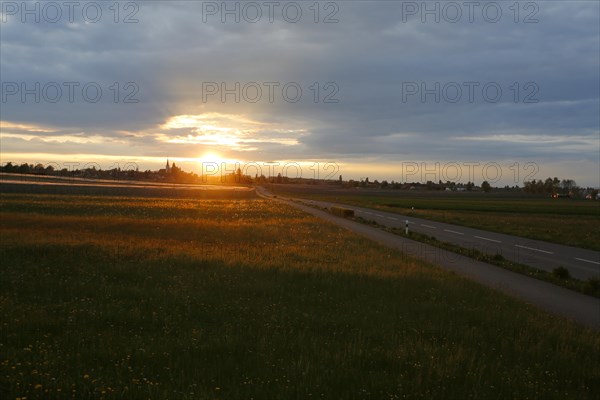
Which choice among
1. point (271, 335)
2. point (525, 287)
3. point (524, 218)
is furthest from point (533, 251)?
point (524, 218)

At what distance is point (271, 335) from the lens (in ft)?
29.5

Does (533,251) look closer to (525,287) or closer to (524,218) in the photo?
(525,287)

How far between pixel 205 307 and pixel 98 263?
677 cm

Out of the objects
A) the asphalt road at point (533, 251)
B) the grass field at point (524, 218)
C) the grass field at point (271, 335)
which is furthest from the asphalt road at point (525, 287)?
the grass field at point (524, 218)

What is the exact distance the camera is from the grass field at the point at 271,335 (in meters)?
6.87

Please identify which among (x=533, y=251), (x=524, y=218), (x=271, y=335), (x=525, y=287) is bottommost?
(x=524, y=218)

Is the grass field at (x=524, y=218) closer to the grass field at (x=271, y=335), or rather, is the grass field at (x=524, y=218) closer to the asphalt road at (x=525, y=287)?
the asphalt road at (x=525, y=287)

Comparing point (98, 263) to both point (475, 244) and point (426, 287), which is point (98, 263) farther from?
point (475, 244)

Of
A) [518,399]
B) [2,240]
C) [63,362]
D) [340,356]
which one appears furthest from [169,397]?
[2,240]

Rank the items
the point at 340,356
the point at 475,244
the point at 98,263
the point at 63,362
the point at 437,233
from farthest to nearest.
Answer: the point at 437,233, the point at 475,244, the point at 98,263, the point at 340,356, the point at 63,362

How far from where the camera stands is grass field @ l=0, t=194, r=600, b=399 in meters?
6.87

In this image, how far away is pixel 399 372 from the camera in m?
7.46

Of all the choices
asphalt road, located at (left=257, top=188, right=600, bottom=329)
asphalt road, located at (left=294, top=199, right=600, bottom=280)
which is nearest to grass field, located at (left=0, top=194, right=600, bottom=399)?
asphalt road, located at (left=257, top=188, right=600, bottom=329)

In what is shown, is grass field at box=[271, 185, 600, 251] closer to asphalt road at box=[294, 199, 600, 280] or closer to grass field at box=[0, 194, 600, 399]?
asphalt road at box=[294, 199, 600, 280]
